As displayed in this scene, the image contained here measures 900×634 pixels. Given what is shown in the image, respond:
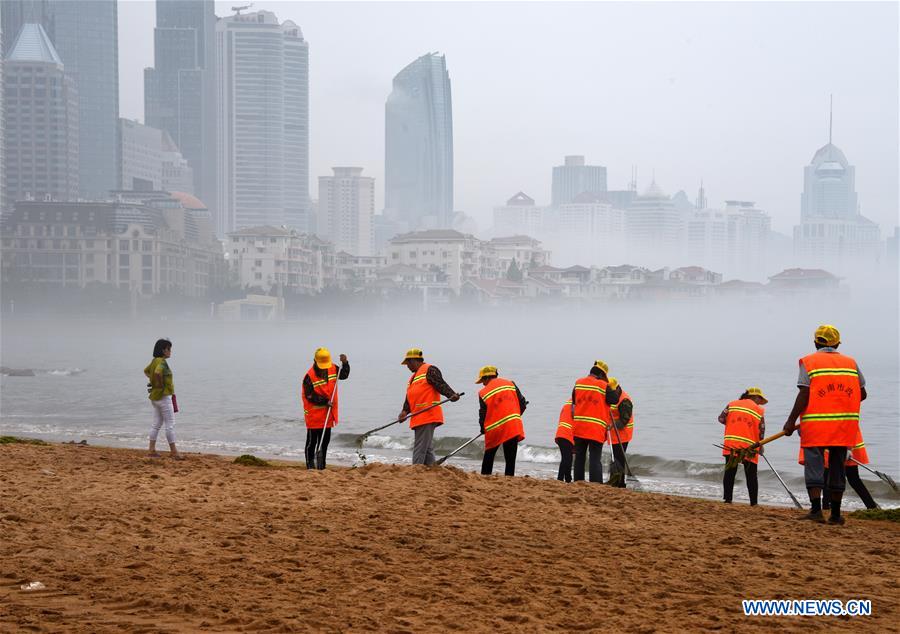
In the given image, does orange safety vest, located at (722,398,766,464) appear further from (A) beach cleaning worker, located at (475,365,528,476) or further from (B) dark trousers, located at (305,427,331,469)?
(B) dark trousers, located at (305,427,331,469)

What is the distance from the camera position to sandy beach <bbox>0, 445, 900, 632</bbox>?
241 inches

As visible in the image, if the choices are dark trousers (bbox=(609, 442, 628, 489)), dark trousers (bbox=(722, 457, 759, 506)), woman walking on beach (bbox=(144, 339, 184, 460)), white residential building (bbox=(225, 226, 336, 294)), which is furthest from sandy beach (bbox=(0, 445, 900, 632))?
white residential building (bbox=(225, 226, 336, 294))

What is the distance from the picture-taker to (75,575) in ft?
22.7

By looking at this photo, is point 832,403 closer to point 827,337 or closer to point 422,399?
point 827,337

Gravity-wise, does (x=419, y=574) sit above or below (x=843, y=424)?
below

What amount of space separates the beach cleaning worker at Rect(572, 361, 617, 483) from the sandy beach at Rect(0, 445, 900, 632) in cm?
145

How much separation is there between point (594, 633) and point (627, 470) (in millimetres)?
7708

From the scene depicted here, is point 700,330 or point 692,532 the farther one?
point 700,330

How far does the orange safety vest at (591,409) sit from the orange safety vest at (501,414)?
0.81 m

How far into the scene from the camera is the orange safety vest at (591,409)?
1242 centimetres

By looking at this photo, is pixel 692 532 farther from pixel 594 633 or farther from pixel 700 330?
pixel 700 330

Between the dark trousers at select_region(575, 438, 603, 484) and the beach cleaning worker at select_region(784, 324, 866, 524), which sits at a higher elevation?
the beach cleaning worker at select_region(784, 324, 866, 524)

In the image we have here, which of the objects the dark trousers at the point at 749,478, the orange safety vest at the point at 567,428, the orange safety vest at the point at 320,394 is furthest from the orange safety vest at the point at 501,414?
the dark trousers at the point at 749,478

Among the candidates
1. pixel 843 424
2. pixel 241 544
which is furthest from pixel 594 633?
pixel 843 424
